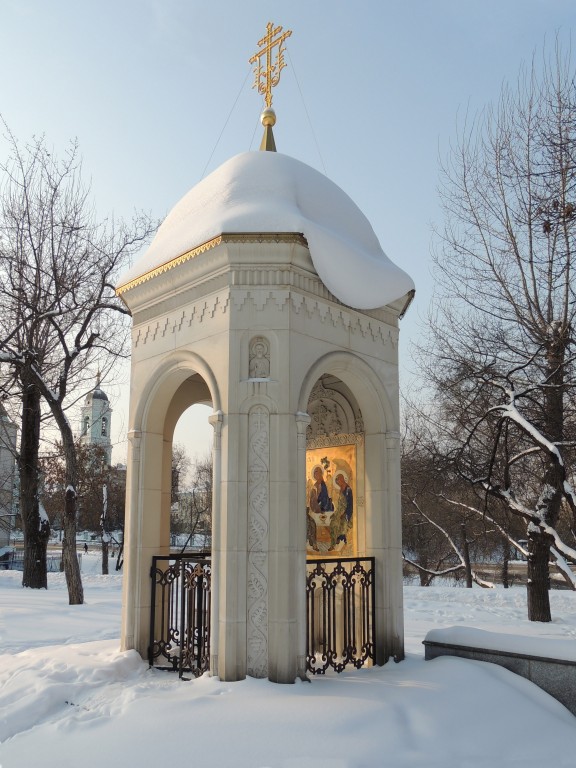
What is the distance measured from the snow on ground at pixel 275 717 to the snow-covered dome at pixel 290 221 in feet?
13.1

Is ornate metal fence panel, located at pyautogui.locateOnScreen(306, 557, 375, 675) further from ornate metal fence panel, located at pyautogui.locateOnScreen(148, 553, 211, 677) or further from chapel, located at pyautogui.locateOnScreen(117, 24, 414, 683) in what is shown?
ornate metal fence panel, located at pyautogui.locateOnScreen(148, 553, 211, 677)

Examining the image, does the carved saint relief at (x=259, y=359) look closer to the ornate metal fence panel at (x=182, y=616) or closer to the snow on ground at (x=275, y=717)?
the ornate metal fence panel at (x=182, y=616)

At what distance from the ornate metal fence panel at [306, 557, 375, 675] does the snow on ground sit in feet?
1.04

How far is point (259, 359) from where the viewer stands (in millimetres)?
6602

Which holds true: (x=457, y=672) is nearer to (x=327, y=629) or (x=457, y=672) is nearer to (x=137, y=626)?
(x=327, y=629)

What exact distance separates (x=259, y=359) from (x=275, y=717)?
3.33 m

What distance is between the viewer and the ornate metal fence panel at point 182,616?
6578mm

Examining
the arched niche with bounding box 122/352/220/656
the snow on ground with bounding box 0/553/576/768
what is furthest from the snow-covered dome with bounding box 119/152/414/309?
the snow on ground with bounding box 0/553/576/768

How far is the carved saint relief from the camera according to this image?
6.57 m

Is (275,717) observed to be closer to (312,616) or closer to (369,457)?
(312,616)

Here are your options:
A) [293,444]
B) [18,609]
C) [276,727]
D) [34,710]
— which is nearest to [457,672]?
[276,727]

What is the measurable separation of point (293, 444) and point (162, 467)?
241 centimetres

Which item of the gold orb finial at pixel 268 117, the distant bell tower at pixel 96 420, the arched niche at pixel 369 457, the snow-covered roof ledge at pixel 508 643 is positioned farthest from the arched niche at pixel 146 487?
the distant bell tower at pixel 96 420

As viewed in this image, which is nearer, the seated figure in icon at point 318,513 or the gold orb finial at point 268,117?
the seated figure in icon at point 318,513
